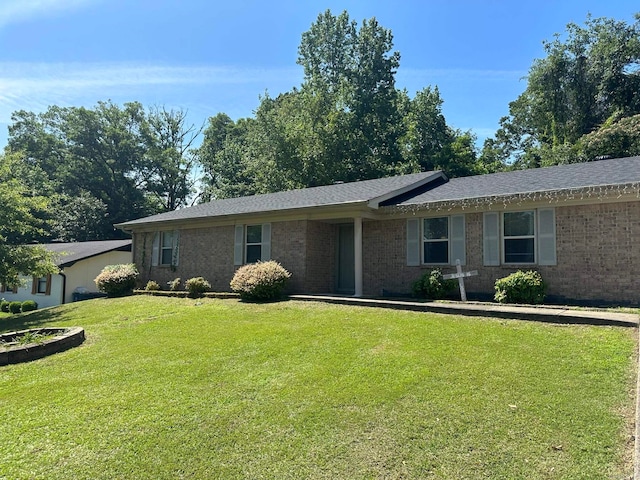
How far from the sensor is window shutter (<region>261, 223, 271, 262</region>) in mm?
14977

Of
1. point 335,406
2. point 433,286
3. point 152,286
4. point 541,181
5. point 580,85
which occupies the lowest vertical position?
point 335,406

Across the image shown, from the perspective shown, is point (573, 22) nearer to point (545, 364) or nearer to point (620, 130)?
point (620, 130)

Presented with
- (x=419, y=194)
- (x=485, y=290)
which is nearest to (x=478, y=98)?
(x=419, y=194)

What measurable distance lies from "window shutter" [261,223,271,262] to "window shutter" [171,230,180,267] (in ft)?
14.7

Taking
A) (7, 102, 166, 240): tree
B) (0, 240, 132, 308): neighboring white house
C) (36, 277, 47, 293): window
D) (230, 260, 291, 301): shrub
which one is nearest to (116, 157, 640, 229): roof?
(230, 260, 291, 301): shrub

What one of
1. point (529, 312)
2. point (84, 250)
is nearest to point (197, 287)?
point (529, 312)

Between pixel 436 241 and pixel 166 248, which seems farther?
pixel 166 248

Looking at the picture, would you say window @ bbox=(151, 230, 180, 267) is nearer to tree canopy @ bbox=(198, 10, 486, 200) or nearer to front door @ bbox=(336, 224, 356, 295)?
front door @ bbox=(336, 224, 356, 295)

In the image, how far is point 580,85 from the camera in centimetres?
2817

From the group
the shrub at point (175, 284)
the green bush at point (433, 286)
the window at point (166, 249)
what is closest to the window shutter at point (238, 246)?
the shrub at point (175, 284)

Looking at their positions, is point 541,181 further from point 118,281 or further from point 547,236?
point 118,281

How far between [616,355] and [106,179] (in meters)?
42.7

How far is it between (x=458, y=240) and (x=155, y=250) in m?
12.5

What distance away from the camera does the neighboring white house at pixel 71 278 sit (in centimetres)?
2219
